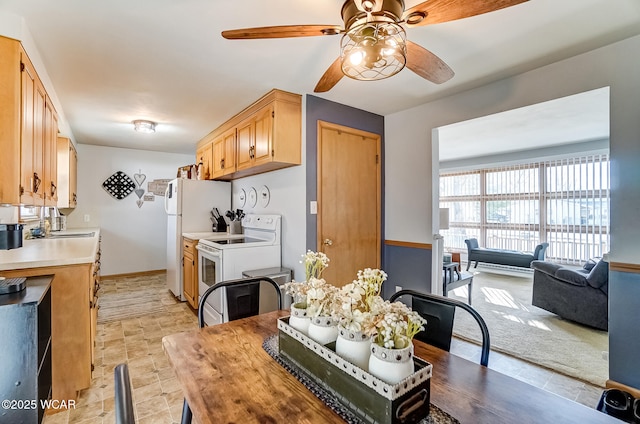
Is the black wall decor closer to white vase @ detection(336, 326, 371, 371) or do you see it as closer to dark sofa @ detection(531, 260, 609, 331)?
white vase @ detection(336, 326, 371, 371)

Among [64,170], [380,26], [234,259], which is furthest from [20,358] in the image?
[64,170]

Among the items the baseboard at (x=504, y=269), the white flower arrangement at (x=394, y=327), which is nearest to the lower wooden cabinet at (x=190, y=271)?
the white flower arrangement at (x=394, y=327)

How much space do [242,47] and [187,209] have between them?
2723 mm

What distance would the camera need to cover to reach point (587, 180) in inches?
203

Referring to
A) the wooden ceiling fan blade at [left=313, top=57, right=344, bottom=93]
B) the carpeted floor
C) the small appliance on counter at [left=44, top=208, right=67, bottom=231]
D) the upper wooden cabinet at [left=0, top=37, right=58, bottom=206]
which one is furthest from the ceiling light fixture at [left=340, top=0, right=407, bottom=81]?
the small appliance on counter at [left=44, top=208, right=67, bottom=231]

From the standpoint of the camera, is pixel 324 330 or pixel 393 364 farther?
pixel 324 330

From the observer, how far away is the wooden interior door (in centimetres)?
299

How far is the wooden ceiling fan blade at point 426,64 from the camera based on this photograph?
5.20 feet

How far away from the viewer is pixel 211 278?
3117 millimetres

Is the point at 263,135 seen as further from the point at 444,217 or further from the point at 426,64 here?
the point at 444,217

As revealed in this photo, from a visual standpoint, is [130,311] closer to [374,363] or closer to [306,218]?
[306,218]

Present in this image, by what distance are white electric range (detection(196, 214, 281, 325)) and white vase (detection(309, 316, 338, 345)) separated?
188 centimetres

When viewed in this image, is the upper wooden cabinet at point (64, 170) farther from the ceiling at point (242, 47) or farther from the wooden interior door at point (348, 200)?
the wooden interior door at point (348, 200)

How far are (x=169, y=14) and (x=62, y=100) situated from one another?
2.21m
